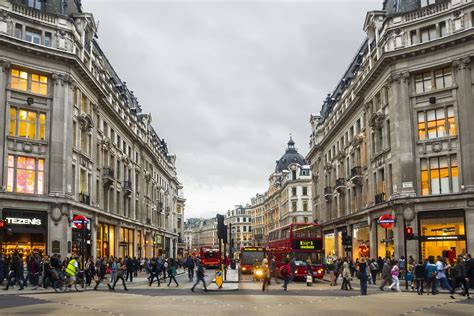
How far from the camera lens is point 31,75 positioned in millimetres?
39906

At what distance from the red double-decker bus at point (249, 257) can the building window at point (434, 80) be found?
63.5ft

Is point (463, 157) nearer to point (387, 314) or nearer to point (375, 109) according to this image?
point (375, 109)

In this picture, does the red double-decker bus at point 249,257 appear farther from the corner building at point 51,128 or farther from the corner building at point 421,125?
the corner building at point 51,128

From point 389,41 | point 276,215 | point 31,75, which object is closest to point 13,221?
point 31,75

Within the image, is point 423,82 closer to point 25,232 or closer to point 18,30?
point 18,30

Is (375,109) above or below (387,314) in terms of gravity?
above

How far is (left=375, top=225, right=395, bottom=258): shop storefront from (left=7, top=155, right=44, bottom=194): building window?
2581 centimetres

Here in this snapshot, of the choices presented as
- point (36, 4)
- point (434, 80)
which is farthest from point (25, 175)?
point (434, 80)

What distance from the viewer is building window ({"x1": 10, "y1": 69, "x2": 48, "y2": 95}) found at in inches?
1534

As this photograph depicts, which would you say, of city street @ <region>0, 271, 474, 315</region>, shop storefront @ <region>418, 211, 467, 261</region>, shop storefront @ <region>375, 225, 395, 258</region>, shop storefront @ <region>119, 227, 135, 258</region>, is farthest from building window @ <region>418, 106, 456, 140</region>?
shop storefront @ <region>119, 227, 135, 258</region>

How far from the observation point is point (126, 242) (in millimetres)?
63500

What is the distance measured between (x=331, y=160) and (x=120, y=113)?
83.8 ft

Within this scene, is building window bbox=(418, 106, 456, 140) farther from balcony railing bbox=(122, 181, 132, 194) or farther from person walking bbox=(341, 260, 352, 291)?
balcony railing bbox=(122, 181, 132, 194)

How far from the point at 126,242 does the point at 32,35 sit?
29853 mm
